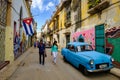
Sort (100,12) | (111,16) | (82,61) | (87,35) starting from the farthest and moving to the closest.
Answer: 1. (87,35)
2. (100,12)
3. (111,16)
4. (82,61)

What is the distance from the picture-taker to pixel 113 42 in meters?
10.5

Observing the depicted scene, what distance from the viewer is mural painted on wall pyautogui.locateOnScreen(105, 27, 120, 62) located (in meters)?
10.0

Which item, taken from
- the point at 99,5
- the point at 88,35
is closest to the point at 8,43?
the point at 99,5

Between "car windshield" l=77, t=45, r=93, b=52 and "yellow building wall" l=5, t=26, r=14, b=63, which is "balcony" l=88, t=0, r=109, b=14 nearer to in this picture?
"car windshield" l=77, t=45, r=93, b=52

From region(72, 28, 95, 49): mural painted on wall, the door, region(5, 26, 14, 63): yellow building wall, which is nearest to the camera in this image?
region(5, 26, 14, 63): yellow building wall

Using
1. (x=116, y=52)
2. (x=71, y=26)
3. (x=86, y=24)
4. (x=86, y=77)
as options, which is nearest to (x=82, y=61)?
(x=86, y=77)

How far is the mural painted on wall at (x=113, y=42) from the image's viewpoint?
10.0m

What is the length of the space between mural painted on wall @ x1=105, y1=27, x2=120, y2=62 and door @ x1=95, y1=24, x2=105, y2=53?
0.63 m

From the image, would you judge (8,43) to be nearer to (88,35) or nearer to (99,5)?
(99,5)

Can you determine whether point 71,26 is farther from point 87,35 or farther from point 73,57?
point 73,57

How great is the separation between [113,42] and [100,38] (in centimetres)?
192

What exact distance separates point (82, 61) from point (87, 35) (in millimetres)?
6615

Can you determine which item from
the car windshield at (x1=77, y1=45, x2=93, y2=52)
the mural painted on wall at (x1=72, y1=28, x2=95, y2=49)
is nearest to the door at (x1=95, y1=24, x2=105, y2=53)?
the mural painted on wall at (x1=72, y1=28, x2=95, y2=49)

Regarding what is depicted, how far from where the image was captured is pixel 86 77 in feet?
26.9
